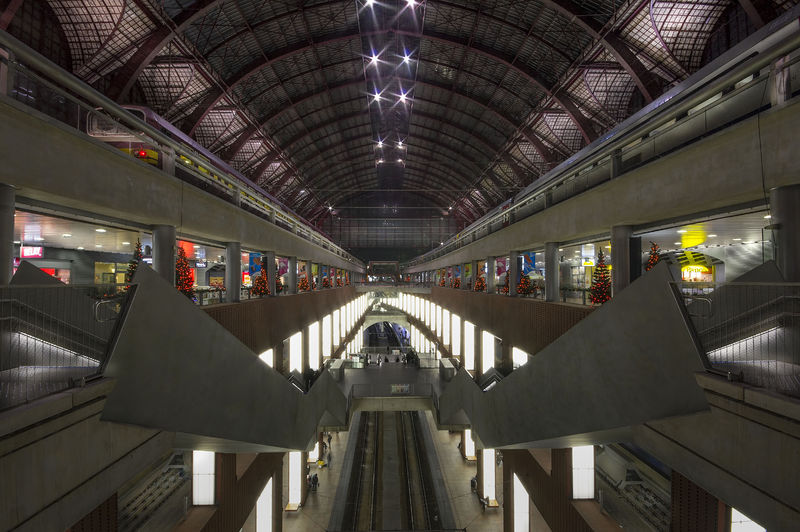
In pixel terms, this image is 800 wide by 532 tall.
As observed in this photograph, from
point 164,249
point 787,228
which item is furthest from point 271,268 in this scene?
point 787,228

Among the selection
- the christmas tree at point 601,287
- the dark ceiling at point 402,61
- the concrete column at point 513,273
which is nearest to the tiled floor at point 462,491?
the concrete column at point 513,273

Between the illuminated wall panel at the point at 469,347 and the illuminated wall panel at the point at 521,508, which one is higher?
the illuminated wall panel at the point at 469,347

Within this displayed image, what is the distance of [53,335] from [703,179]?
8.28 m

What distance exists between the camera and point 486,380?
50.9 ft

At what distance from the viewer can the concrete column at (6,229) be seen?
4699mm

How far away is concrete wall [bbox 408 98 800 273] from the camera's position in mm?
4645

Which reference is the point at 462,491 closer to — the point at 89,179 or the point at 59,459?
the point at 59,459

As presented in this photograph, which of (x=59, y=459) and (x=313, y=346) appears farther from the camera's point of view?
(x=313, y=346)

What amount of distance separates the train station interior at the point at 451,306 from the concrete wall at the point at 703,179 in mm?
A: 38

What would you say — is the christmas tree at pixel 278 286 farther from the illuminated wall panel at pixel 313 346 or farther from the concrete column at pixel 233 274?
the illuminated wall panel at pixel 313 346

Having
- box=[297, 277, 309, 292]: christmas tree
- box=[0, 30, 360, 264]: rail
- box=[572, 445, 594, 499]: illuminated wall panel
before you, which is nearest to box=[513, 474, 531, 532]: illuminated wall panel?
box=[572, 445, 594, 499]: illuminated wall panel

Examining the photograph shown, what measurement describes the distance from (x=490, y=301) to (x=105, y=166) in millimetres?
12873

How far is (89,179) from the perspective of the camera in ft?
18.7

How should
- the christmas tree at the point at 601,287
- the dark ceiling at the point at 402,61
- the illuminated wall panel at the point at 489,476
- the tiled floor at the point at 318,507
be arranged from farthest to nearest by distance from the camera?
the illuminated wall panel at the point at 489,476 < the dark ceiling at the point at 402,61 < the tiled floor at the point at 318,507 < the christmas tree at the point at 601,287
